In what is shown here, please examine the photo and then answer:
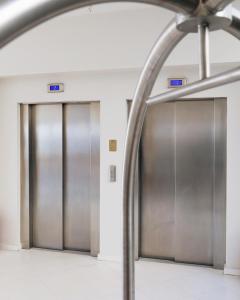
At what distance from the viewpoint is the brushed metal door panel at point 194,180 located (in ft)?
12.6

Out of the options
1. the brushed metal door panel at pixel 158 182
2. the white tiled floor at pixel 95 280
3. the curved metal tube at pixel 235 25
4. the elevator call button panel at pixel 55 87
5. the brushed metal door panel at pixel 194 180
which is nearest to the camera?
the curved metal tube at pixel 235 25

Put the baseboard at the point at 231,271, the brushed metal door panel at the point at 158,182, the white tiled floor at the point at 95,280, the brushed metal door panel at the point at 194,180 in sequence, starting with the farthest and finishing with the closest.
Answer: the brushed metal door panel at the point at 158,182, the brushed metal door panel at the point at 194,180, the baseboard at the point at 231,271, the white tiled floor at the point at 95,280

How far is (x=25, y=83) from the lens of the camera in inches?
171

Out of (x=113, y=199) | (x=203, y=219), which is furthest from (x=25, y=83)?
(x=203, y=219)

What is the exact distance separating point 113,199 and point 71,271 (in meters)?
0.93

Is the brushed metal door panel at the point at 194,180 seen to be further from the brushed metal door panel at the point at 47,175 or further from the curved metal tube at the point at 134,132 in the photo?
the curved metal tube at the point at 134,132

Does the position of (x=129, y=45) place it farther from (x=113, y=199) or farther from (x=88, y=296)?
(x=88, y=296)

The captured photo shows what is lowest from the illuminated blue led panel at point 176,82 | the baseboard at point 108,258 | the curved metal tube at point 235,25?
the baseboard at point 108,258

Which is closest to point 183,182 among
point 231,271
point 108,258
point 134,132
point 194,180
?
point 194,180

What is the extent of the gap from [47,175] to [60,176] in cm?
20

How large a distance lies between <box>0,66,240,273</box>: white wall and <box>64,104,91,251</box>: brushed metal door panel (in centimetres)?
25

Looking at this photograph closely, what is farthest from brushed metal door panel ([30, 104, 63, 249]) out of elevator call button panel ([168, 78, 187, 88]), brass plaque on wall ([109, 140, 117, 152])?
elevator call button panel ([168, 78, 187, 88])

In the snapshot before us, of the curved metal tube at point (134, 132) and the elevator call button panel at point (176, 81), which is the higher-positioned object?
the elevator call button panel at point (176, 81)

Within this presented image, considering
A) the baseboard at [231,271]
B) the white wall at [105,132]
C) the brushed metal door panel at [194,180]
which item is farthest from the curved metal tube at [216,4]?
the baseboard at [231,271]
